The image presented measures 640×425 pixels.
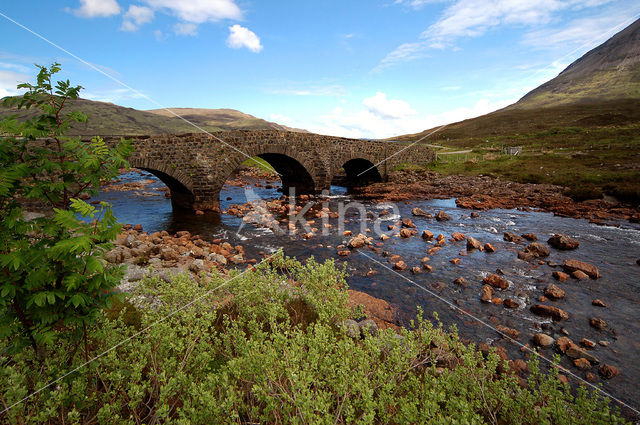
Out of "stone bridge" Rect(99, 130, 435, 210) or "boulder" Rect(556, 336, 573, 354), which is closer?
"boulder" Rect(556, 336, 573, 354)

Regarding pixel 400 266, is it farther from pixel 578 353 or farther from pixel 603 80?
pixel 603 80

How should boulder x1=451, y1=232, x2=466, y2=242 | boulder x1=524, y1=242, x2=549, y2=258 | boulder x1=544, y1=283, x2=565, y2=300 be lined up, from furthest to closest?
boulder x1=451, y1=232, x2=466, y2=242
boulder x1=524, y1=242, x2=549, y2=258
boulder x1=544, y1=283, x2=565, y2=300

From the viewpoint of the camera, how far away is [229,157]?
1917 centimetres

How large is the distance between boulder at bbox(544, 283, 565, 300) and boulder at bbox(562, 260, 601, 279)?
1.93 metres

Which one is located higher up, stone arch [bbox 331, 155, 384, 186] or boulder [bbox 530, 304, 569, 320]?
stone arch [bbox 331, 155, 384, 186]

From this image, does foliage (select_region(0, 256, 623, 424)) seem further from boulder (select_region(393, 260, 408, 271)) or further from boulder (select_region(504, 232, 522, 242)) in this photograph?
boulder (select_region(504, 232, 522, 242))

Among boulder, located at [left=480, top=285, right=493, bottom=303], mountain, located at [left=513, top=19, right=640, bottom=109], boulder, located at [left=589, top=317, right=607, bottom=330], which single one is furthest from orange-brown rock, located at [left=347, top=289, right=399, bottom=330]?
mountain, located at [left=513, top=19, right=640, bottom=109]

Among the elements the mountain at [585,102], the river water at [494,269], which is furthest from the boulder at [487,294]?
the mountain at [585,102]

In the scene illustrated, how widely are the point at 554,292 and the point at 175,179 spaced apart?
17739 millimetres

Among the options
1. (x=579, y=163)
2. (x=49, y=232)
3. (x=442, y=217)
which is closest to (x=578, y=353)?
(x=49, y=232)

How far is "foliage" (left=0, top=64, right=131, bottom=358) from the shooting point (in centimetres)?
271

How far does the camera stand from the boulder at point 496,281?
8922mm

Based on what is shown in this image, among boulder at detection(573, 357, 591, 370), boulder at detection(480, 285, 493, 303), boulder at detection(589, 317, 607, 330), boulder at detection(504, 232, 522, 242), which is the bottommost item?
boulder at detection(573, 357, 591, 370)

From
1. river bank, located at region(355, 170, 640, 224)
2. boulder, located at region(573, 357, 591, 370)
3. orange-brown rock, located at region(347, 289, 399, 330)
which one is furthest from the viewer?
river bank, located at region(355, 170, 640, 224)
